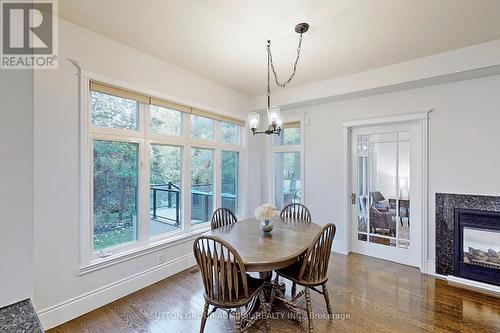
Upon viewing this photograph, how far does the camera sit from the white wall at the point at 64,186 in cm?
218

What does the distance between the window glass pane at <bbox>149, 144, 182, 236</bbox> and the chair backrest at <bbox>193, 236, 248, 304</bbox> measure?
1564 millimetres

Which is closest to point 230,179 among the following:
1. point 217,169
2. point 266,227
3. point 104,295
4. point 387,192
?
point 217,169

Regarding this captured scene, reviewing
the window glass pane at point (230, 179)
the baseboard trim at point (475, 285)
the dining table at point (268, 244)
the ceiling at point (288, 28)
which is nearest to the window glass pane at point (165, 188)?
the window glass pane at point (230, 179)

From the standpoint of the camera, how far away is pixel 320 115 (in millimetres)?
4316

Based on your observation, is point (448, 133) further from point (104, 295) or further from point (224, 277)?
point (104, 295)

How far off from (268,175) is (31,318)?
4.32m

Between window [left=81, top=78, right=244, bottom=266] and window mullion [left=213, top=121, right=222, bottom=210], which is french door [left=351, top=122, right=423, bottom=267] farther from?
window [left=81, top=78, right=244, bottom=266]

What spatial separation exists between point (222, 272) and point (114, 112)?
7.21 feet

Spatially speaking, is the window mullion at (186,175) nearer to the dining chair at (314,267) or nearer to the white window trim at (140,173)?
the white window trim at (140,173)

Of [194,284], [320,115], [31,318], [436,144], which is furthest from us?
[320,115]

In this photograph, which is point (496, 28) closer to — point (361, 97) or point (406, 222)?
point (361, 97)

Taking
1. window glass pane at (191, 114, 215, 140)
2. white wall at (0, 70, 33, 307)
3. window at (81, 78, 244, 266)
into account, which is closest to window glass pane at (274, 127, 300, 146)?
window at (81, 78, 244, 266)

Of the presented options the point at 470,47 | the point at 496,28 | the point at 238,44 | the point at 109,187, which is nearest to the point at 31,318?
the point at 109,187

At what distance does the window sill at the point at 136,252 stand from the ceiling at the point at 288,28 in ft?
7.97
